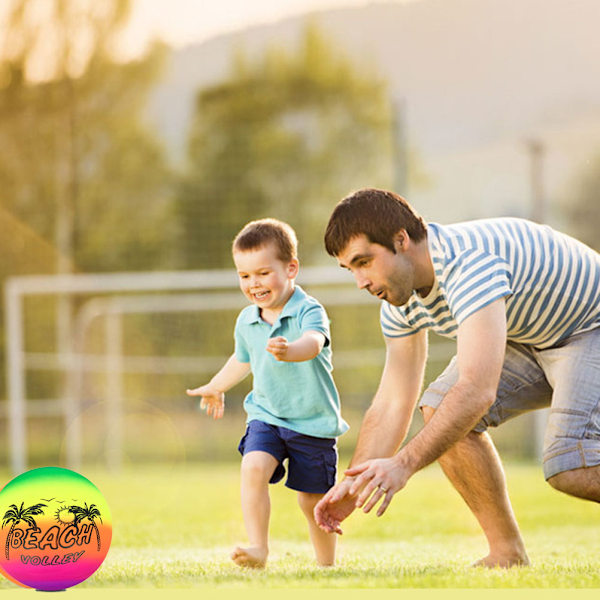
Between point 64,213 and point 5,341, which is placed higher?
point 64,213

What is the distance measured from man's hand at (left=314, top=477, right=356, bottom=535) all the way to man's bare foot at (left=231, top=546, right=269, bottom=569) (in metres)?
0.32

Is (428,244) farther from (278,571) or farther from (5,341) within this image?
(5,341)

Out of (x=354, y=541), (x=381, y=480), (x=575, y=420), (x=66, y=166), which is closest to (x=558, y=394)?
Result: (x=575, y=420)

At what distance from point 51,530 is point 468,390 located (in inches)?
56.9

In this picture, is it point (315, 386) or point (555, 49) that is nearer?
point (315, 386)

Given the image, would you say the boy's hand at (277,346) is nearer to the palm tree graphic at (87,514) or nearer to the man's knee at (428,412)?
the man's knee at (428,412)

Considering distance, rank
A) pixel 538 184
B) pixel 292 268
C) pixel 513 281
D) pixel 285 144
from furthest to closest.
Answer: pixel 285 144
pixel 538 184
pixel 292 268
pixel 513 281

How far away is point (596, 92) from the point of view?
26.8 m

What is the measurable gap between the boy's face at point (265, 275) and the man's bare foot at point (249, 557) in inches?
38.2

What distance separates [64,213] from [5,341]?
2.68 m

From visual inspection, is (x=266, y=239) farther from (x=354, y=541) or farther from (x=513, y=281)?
(x=354, y=541)

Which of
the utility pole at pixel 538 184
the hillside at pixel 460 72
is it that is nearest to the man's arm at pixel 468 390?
the utility pole at pixel 538 184

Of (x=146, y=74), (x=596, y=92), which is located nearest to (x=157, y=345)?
(x=146, y=74)

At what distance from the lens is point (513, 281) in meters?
4.06
